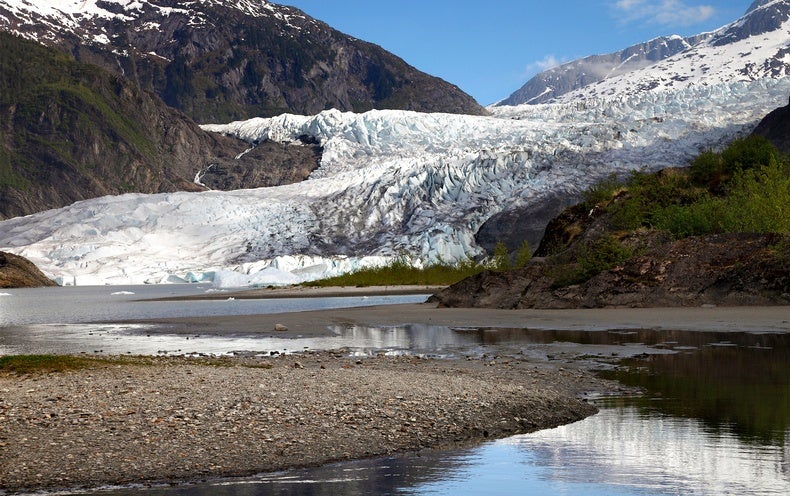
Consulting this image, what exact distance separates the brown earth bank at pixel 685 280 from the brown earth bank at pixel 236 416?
15.0 metres

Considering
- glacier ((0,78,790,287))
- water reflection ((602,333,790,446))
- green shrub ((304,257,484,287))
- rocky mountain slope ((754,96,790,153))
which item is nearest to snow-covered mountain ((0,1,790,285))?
glacier ((0,78,790,287))

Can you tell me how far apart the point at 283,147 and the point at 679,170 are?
137m

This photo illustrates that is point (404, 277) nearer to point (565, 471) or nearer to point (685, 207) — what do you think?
point (685, 207)

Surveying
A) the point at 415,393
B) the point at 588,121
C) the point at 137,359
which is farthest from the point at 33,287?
the point at 415,393

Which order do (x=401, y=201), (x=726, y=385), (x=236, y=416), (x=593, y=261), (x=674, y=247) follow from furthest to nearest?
(x=401, y=201) < (x=593, y=261) < (x=674, y=247) < (x=726, y=385) < (x=236, y=416)

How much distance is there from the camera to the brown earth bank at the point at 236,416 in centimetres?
781

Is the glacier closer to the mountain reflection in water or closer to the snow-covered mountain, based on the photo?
the snow-covered mountain

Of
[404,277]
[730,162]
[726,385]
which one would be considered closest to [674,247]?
[730,162]

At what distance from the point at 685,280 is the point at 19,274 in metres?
77.9

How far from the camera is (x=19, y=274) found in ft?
300

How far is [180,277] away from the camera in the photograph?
8881cm

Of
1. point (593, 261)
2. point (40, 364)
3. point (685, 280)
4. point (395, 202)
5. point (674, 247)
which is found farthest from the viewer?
point (395, 202)

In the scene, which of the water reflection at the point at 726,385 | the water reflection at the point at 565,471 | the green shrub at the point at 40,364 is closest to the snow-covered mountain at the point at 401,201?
the water reflection at the point at 726,385

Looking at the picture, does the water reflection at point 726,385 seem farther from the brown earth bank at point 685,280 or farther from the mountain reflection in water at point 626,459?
the brown earth bank at point 685,280
